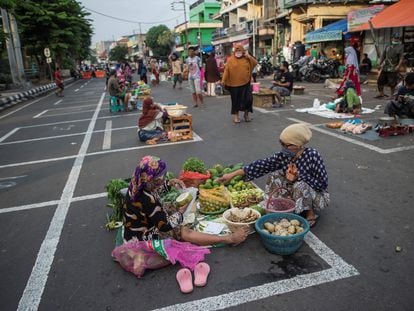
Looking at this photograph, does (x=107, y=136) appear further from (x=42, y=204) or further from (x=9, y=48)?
(x=9, y=48)

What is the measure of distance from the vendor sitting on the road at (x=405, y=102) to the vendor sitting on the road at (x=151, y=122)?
199 inches

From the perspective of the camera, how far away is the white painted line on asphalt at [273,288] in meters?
2.71

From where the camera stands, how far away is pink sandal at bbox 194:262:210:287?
9.62ft

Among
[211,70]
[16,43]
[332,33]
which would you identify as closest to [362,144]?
[211,70]

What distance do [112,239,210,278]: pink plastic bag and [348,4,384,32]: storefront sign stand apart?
57.4ft

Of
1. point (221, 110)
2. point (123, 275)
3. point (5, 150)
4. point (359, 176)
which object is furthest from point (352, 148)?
point (5, 150)

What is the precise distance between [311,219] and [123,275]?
78.8 inches

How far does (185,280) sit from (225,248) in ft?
2.14

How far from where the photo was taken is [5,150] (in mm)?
8539

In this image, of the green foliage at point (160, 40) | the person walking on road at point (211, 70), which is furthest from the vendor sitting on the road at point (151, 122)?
the green foliage at point (160, 40)

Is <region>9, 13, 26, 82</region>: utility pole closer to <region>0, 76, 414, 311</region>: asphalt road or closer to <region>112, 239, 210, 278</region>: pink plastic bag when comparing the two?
<region>0, 76, 414, 311</region>: asphalt road

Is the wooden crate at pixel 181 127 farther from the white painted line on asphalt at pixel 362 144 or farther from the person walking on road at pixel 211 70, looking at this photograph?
the person walking on road at pixel 211 70

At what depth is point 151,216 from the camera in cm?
318

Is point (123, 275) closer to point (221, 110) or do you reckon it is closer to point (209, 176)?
point (209, 176)
